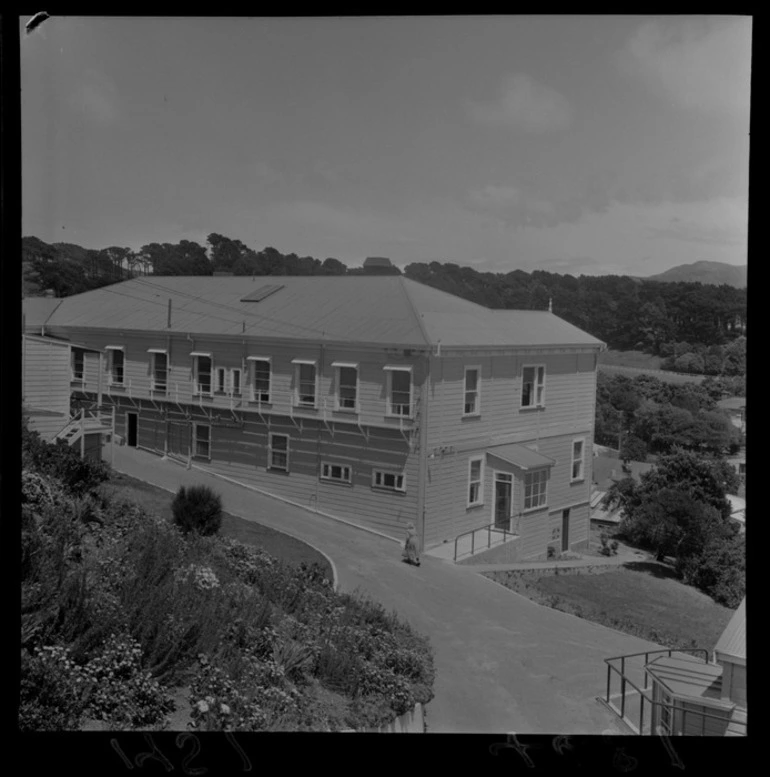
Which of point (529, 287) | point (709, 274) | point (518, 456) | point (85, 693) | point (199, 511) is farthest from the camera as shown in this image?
point (199, 511)

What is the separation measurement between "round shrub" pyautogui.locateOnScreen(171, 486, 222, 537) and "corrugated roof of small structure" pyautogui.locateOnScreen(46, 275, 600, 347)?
0.63 metres

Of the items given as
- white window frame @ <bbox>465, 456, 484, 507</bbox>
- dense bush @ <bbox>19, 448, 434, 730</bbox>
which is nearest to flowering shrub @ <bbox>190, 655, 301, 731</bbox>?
dense bush @ <bbox>19, 448, 434, 730</bbox>

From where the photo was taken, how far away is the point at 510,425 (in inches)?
115

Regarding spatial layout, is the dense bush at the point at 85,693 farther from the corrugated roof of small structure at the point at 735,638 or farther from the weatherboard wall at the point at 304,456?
the corrugated roof of small structure at the point at 735,638

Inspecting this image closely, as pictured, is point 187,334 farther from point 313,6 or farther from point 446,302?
point 313,6

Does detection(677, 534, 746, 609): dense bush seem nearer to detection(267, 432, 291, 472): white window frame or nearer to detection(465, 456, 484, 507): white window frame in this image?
detection(465, 456, 484, 507): white window frame

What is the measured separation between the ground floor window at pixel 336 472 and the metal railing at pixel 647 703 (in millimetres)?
1123

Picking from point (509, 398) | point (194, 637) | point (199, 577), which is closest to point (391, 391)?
point (509, 398)

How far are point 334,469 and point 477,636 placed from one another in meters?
0.80

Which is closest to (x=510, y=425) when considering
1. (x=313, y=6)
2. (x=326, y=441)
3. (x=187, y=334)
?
(x=326, y=441)

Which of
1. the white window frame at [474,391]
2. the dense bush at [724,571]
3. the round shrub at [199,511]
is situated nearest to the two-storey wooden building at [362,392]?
the white window frame at [474,391]

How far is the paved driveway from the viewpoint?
2699mm

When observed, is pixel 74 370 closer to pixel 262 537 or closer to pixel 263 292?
pixel 263 292

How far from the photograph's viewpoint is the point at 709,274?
273 cm
